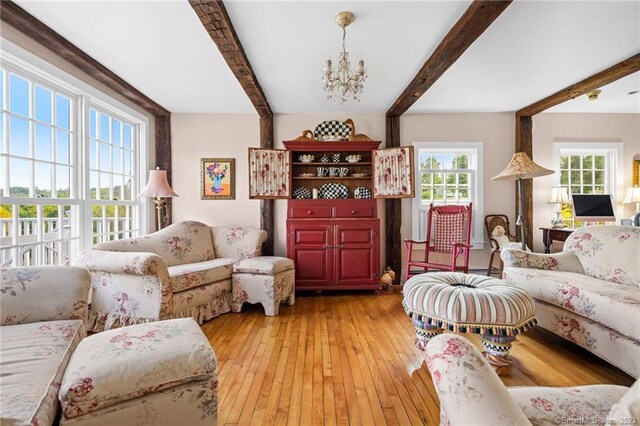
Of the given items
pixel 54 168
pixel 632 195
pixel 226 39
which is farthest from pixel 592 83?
pixel 54 168

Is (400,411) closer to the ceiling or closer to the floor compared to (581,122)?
closer to the floor

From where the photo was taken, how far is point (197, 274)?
264 cm

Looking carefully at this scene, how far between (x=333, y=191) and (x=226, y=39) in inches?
88.4

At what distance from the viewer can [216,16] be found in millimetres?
1870

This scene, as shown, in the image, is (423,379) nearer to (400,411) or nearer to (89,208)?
(400,411)

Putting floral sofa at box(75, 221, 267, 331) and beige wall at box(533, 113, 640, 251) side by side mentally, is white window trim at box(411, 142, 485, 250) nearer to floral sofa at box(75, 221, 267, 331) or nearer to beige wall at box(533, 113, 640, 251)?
beige wall at box(533, 113, 640, 251)

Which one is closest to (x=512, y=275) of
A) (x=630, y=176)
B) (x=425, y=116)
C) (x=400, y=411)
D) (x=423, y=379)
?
(x=423, y=379)

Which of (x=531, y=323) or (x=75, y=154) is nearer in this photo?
(x=531, y=323)

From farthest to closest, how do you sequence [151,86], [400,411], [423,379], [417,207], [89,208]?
[417,207] < [151,86] < [89,208] < [423,379] < [400,411]

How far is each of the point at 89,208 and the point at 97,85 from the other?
1.24 m

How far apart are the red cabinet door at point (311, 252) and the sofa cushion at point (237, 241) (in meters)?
0.39

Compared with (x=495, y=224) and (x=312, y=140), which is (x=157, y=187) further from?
(x=495, y=224)

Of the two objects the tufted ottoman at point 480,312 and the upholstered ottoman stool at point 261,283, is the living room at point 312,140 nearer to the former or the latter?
the upholstered ottoman stool at point 261,283

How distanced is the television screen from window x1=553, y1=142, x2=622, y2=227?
1.00 feet
